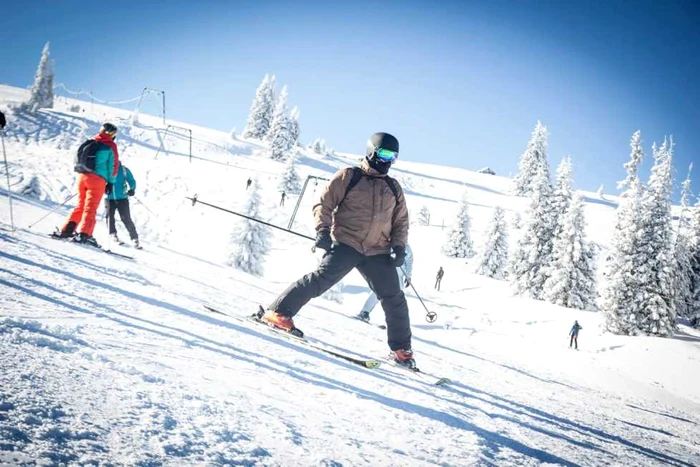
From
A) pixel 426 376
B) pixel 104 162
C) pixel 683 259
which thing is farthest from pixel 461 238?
pixel 426 376

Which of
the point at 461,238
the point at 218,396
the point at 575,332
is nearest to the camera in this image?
the point at 218,396

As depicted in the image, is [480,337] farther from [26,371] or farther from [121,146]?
[121,146]

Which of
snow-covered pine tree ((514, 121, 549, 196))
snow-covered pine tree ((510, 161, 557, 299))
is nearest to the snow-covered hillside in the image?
snow-covered pine tree ((510, 161, 557, 299))

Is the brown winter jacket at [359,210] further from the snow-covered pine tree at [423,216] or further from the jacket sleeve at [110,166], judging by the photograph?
the snow-covered pine tree at [423,216]

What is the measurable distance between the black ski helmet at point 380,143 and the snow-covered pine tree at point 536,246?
3255 centimetres

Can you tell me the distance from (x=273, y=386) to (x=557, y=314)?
2728cm

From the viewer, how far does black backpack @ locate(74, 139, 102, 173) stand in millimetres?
6523

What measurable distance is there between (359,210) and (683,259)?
39999 millimetres

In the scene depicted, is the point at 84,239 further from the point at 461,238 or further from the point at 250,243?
the point at 461,238

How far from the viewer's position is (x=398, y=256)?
4078 millimetres

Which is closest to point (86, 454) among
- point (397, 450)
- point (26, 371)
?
point (26, 371)

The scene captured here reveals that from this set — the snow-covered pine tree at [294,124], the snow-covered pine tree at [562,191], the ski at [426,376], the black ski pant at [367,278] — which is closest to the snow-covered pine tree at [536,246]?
the snow-covered pine tree at [562,191]

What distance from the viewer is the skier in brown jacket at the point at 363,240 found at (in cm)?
398

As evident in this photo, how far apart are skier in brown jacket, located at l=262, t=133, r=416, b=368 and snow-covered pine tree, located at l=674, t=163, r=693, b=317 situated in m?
36.0
